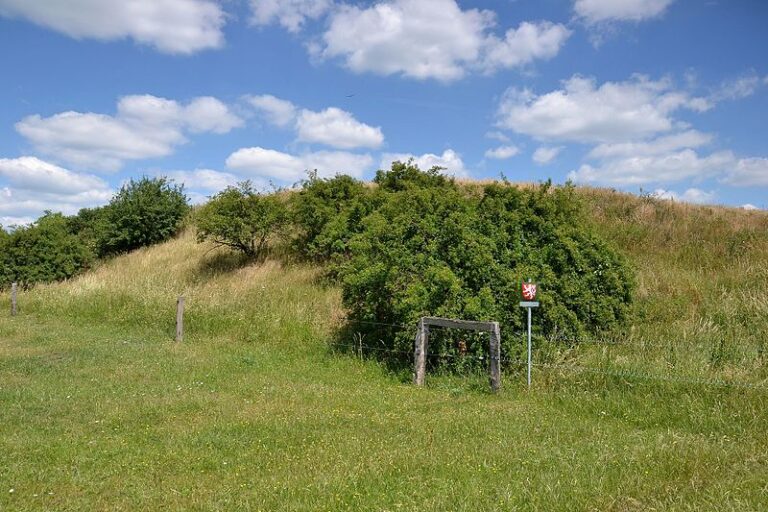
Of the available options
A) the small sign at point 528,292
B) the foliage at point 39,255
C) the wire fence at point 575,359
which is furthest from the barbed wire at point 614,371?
the foliage at point 39,255

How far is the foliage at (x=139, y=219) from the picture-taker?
28438mm

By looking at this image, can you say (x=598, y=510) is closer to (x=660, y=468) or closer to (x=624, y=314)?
(x=660, y=468)

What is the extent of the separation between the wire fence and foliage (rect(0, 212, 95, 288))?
20.0m

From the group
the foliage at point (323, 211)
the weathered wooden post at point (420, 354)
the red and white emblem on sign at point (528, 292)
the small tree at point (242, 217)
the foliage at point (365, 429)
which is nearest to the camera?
the foliage at point (365, 429)

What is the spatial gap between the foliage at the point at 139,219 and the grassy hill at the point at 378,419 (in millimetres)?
14656

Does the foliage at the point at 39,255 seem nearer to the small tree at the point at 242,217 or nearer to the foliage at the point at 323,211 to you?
the small tree at the point at 242,217

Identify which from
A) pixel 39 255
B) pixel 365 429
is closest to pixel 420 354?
pixel 365 429

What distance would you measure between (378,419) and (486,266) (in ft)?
12.2

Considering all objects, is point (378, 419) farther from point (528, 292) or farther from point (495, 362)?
point (528, 292)

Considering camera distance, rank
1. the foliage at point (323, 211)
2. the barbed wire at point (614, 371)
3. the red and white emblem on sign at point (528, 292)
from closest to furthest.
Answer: the barbed wire at point (614, 371) < the red and white emblem on sign at point (528, 292) < the foliage at point (323, 211)

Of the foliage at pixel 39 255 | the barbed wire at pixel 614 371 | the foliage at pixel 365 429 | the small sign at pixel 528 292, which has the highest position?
the foliage at pixel 39 255

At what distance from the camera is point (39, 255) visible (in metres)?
25.0

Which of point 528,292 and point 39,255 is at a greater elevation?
point 39,255

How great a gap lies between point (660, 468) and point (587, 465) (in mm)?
614
